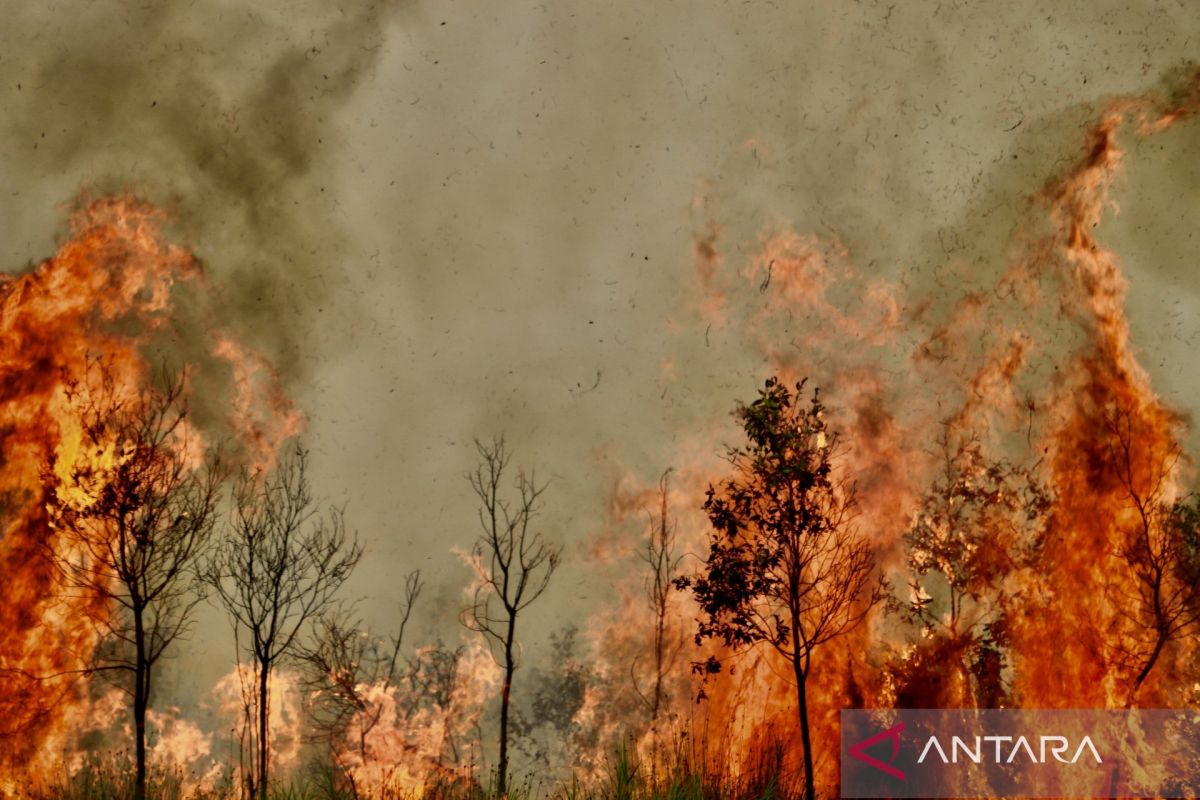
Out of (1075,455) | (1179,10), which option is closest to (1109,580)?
(1075,455)

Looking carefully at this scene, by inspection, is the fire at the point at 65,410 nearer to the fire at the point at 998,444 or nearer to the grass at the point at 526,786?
the grass at the point at 526,786

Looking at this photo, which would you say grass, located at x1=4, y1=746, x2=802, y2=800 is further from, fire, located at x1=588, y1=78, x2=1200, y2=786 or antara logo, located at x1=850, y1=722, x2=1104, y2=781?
antara logo, located at x1=850, y1=722, x2=1104, y2=781

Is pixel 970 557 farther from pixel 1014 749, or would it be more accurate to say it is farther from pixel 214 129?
pixel 214 129

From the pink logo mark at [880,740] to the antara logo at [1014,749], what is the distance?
0.40m

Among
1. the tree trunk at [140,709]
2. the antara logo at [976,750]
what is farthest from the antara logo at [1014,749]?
the tree trunk at [140,709]

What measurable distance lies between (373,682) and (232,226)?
25.4 ft

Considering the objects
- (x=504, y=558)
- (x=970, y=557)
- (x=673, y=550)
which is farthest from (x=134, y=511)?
(x=970, y=557)

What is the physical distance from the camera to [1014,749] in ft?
48.8

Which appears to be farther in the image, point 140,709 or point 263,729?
point 263,729

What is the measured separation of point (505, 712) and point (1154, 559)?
10249 millimetres

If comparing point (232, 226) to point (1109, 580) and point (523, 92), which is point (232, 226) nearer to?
point (523, 92)

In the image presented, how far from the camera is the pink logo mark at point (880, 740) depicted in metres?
14.8

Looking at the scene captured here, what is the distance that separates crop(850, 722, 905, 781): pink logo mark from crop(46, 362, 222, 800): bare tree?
422 inches

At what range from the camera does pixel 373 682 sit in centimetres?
1472
